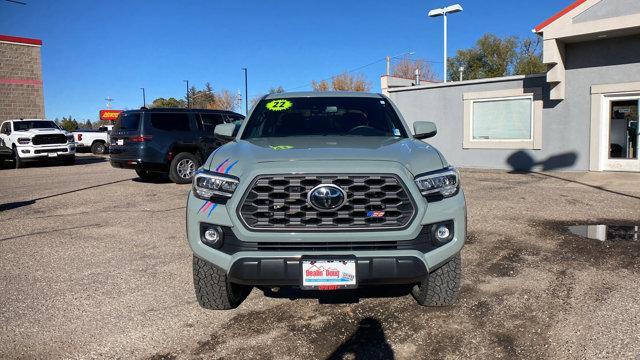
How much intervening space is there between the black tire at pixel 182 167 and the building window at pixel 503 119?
29.5 ft

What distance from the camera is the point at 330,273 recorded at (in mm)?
3018

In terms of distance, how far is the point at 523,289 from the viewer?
4.16 metres

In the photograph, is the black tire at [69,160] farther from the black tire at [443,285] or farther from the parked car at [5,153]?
the black tire at [443,285]

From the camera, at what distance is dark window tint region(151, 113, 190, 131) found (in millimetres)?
11717

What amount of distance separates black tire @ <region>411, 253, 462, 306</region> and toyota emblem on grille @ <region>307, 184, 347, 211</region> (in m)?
0.96

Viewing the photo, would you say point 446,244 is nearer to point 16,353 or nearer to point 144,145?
point 16,353

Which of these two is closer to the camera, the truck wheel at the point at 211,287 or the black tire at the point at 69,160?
the truck wheel at the point at 211,287

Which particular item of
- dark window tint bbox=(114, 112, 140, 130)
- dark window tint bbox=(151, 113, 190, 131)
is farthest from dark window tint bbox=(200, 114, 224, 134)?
dark window tint bbox=(114, 112, 140, 130)

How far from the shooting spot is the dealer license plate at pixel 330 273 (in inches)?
118

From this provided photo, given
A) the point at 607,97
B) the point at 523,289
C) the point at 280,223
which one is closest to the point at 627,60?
the point at 607,97

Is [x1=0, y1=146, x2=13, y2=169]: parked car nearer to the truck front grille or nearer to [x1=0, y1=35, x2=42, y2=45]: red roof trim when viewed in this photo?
the truck front grille

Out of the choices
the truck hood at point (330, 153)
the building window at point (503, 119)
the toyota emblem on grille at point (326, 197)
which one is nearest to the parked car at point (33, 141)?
the building window at point (503, 119)

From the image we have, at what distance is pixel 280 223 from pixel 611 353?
7.28ft

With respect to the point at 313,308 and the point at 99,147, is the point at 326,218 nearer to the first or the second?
the point at 313,308
